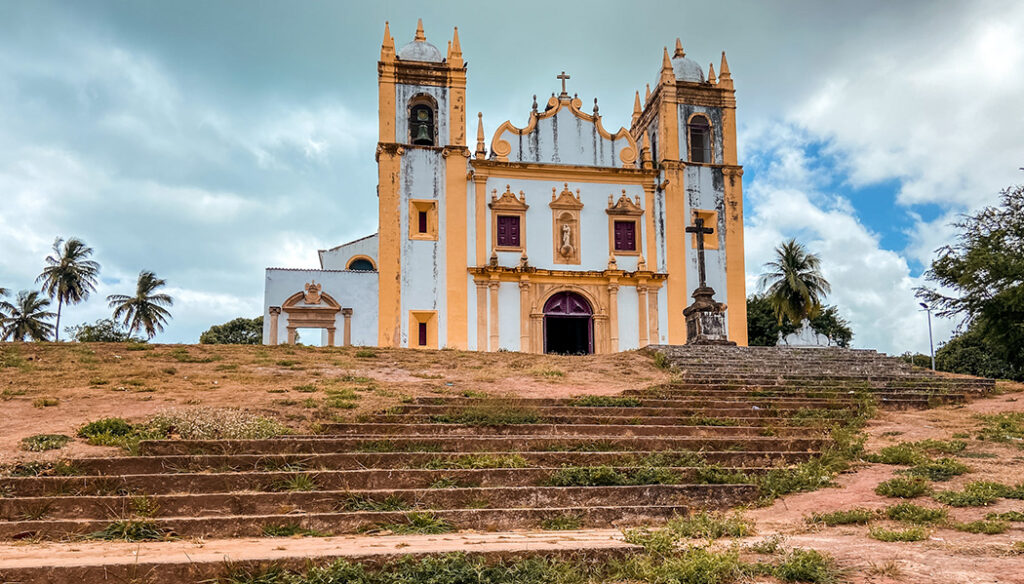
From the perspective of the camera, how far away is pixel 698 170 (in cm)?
2662

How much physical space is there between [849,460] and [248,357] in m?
11.9

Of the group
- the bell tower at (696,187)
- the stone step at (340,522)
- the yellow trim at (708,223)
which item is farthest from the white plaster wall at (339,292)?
the stone step at (340,522)

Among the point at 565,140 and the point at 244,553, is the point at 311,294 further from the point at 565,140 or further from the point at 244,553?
the point at 244,553

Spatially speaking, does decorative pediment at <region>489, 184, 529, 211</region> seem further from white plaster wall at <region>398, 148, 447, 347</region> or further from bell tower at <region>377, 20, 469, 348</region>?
white plaster wall at <region>398, 148, 447, 347</region>

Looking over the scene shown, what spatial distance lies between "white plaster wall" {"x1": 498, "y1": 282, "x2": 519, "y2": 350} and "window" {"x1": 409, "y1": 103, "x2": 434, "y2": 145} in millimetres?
5588

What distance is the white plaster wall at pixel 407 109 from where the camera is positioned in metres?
25.4

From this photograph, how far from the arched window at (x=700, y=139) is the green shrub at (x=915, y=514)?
21.5 metres

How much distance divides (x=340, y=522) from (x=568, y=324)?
65.8ft

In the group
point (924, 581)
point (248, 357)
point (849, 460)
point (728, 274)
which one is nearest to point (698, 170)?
point (728, 274)

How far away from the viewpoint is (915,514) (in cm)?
655

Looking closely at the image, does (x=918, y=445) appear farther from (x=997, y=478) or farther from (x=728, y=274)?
Answer: (x=728, y=274)

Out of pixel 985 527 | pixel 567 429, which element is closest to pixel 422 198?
pixel 567 429

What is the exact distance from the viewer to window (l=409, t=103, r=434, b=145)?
84.7ft

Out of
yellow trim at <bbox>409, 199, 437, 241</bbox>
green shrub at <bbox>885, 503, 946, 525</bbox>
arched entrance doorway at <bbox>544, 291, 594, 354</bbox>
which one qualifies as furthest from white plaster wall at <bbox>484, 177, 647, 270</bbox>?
green shrub at <bbox>885, 503, 946, 525</bbox>
